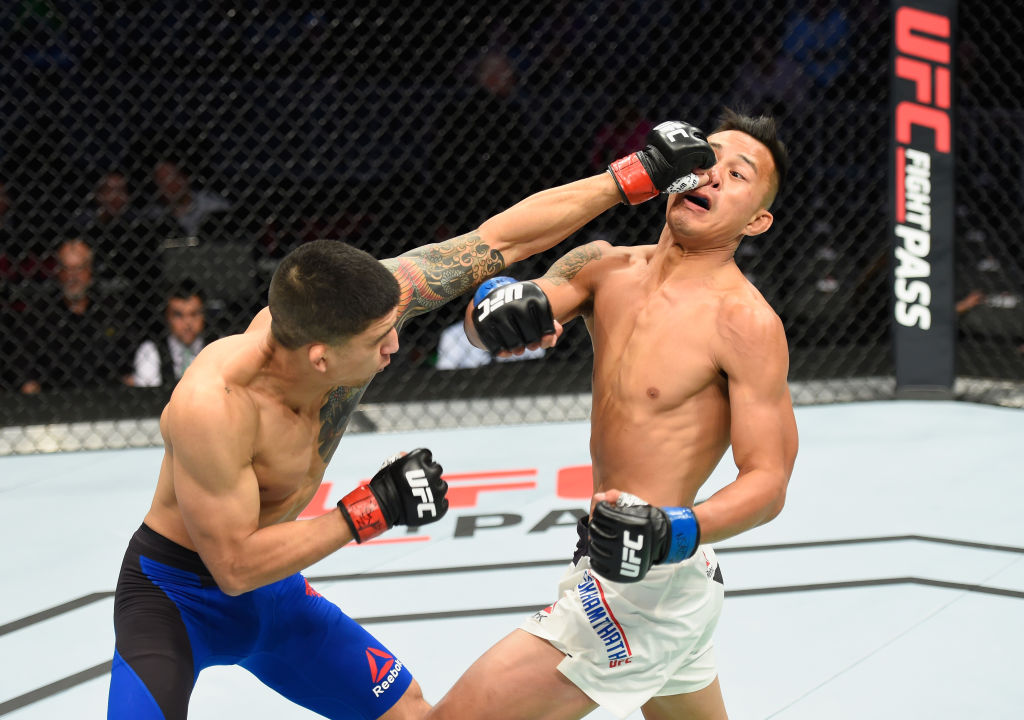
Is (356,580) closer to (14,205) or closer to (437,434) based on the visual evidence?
(437,434)

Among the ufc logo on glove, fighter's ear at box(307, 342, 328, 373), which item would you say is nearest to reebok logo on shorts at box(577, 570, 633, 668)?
fighter's ear at box(307, 342, 328, 373)

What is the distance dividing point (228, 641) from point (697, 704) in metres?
0.87

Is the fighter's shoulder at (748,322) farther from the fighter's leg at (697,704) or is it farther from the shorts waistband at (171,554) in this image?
the shorts waistband at (171,554)

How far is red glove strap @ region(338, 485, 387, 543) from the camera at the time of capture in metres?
1.67

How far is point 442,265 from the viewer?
1.98m

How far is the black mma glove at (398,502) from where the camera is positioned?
167 cm

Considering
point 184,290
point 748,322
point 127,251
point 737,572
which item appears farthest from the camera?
point 127,251

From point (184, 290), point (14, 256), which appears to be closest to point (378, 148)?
point (184, 290)

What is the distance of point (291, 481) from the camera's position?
1.89 metres

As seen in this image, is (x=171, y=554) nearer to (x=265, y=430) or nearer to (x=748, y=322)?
(x=265, y=430)

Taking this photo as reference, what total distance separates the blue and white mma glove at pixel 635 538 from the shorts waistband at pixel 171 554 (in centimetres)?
79

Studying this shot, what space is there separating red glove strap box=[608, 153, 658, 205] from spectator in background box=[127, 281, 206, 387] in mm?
3360

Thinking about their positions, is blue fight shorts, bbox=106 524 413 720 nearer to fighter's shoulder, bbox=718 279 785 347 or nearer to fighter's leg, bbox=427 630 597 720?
fighter's leg, bbox=427 630 597 720

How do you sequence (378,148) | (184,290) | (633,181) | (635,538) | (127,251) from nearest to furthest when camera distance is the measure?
(635,538) → (633,181) → (184,290) → (127,251) → (378,148)
